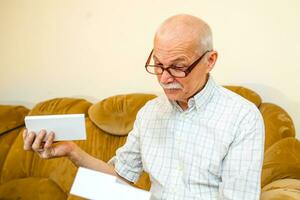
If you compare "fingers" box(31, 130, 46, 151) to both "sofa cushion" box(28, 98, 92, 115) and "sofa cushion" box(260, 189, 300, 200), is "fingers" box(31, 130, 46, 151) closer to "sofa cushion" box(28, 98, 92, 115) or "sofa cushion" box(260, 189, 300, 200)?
"sofa cushion" box(260, 189, 300, 200)

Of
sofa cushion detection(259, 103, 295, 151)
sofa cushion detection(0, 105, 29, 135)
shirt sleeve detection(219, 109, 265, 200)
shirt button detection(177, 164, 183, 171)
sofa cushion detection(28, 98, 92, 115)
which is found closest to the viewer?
shirt sleeve detection(219, 109, 265, 200)

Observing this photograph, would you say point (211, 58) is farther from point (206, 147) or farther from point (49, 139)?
point (49, 139)

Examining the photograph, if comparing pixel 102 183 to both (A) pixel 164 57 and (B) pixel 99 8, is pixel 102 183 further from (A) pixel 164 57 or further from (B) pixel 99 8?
(B) pixel 99 8

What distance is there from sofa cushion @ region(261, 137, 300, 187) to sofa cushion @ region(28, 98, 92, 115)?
3.30ft

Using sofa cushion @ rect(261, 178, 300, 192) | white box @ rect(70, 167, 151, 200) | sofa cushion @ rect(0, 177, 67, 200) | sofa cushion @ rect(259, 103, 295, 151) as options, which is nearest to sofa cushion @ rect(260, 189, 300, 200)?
sofa cushion @ rect(261, 178, 300, 192)

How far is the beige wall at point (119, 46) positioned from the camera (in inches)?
65.5

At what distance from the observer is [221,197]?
101 centimetres

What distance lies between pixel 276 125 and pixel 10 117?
1490 mm

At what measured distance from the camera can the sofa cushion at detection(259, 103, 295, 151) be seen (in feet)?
4.80

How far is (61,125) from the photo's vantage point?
3.24 ft

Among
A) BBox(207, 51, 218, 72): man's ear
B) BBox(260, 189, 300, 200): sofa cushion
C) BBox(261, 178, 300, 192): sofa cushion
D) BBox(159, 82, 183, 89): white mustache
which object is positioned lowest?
BBox(261, 178, 300, 192): sofa cushion

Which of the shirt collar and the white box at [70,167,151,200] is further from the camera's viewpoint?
the shirt collar

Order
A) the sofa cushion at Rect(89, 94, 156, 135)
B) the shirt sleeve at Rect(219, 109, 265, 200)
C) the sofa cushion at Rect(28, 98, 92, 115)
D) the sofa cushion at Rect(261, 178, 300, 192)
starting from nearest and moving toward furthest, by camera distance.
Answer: the shirt sleeve at Rect(219, 109, 265, 200), the sofa cushion at Rect(261, 178, 300, 192), the sofa cushion at Rect(89, 94, 156, 135), the sofa cushion at Rect(28, 98, 92, 115)

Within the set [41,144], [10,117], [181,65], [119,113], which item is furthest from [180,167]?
[10,117]
